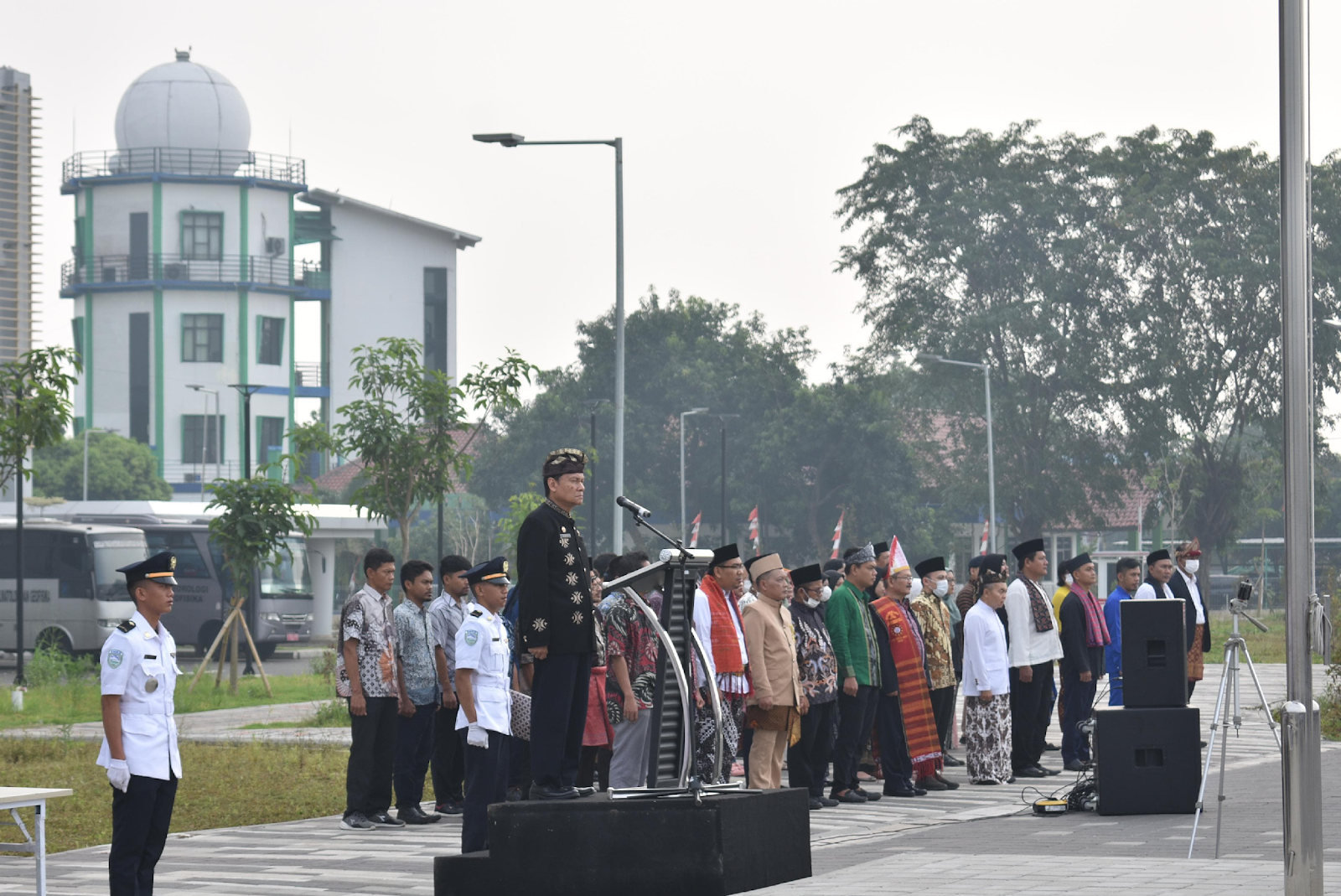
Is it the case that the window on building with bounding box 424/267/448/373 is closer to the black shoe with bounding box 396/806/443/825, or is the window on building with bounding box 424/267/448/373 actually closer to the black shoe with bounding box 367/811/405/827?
the black shoe with bounding box 396/806/443/825

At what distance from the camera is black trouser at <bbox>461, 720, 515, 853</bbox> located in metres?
9.73

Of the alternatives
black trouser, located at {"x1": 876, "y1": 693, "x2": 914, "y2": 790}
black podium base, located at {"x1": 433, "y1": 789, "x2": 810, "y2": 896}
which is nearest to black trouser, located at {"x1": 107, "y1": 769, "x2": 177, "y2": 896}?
black podium base, located at {"x1": 433, "y1": 789, "x2": 810, "y2": 896}

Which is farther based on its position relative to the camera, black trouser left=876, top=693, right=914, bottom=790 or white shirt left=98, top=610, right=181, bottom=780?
black trouser left=876, top=693, right=914, bottom=790

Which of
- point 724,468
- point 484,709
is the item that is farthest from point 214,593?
point 484,709

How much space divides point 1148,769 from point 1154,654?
2.81 feet

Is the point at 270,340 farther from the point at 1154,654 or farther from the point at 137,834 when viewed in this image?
the point at 137,834

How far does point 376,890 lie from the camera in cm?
958

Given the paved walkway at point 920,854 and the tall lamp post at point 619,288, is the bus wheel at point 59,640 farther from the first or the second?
the paved walkway at point 920,854

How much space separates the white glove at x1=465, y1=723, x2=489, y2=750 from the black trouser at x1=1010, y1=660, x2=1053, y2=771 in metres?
6.62

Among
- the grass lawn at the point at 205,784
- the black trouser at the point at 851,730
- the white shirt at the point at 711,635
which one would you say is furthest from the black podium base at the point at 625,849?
the black trouser at the point at 851,730

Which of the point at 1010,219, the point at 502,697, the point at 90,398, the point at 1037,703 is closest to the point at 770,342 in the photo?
the point at 1010,219

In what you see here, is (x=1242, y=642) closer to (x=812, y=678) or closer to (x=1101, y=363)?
(x=812, y=678)

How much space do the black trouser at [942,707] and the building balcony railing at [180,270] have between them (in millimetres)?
68461

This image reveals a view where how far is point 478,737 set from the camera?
994 centimetres
